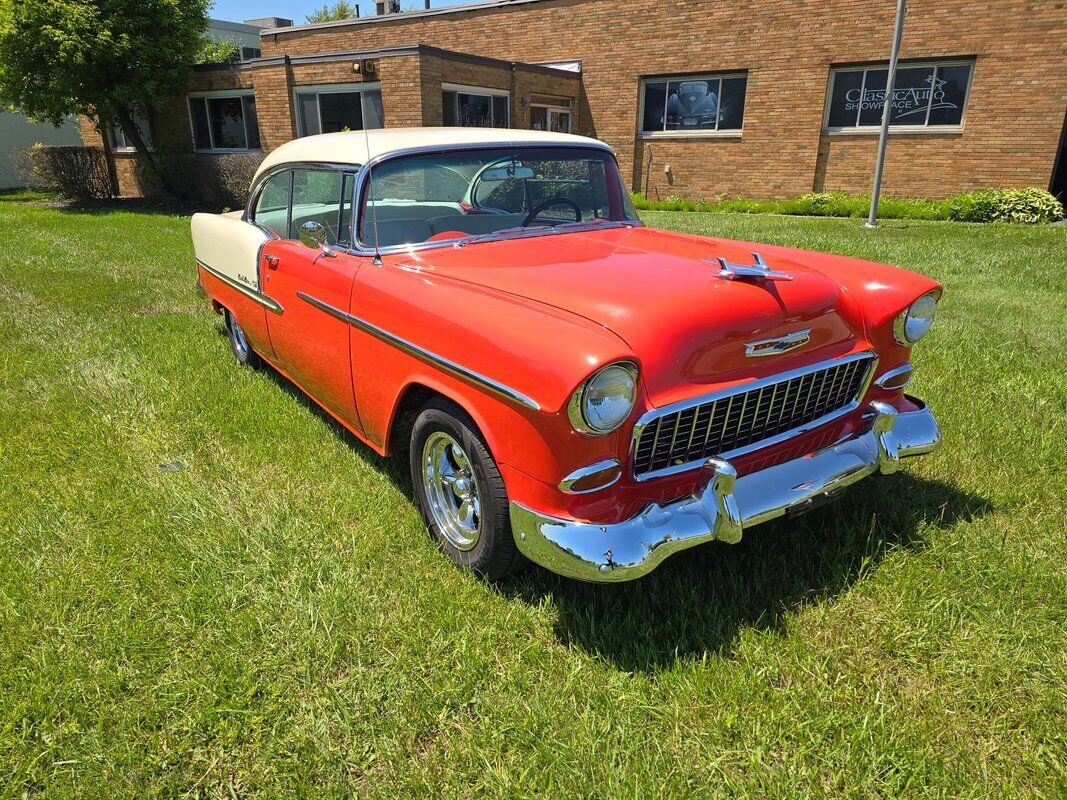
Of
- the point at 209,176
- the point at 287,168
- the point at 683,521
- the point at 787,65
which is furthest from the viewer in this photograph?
the point at 209,176

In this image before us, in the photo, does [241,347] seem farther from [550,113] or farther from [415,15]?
[415,15]

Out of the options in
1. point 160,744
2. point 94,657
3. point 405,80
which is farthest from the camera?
point 405,80

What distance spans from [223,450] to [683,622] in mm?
2618

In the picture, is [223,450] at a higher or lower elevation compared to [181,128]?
lower

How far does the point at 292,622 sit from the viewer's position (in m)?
2.49

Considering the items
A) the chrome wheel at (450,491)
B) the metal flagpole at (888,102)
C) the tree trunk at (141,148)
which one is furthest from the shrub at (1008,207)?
the tree trunk at (141,148)

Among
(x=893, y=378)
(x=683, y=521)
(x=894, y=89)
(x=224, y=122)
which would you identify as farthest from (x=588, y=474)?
(x=224, y=122)

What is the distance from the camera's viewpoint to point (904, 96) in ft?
47.4

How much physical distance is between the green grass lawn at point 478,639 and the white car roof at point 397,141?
1490mm

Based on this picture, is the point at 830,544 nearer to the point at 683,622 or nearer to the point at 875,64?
the point at 683,622

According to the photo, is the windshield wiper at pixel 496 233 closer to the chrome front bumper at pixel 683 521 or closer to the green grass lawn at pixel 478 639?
the green grass lawn at pixel 478 639

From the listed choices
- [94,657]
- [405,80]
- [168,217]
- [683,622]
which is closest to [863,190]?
[405,80]

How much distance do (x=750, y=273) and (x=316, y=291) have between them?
2012mm

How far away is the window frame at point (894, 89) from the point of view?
13867 millimetres
